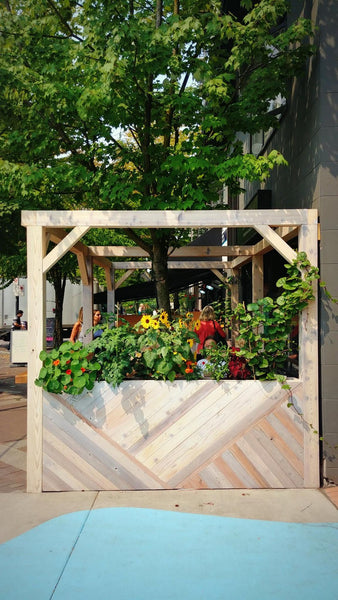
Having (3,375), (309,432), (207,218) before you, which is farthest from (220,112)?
(3,375)

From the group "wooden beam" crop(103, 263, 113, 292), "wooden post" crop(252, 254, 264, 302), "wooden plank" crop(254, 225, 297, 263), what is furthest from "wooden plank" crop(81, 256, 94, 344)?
"wooden plank" crop(254, 225, 297, 263)

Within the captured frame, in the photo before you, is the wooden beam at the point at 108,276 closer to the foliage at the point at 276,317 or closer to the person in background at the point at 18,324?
the foliage at the point at 276,317

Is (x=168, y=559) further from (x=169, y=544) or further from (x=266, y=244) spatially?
(x=266, y=244)

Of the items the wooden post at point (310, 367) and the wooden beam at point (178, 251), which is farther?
the wooden beam at point (178, 251)

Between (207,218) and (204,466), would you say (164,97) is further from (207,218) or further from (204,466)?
(204,466)

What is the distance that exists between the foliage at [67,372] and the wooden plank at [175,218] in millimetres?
1206

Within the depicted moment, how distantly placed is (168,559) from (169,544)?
237 mm

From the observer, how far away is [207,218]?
5.21m

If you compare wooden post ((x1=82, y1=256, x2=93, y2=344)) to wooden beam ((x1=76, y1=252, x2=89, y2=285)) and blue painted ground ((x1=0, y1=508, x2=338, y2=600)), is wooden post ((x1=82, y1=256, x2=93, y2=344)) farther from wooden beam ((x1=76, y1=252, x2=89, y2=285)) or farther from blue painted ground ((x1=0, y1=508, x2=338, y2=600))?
blue painted ground ((x1=0, y1=508, x2=338, y2=600))

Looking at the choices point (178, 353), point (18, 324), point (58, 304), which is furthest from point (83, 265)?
point (18, 324)

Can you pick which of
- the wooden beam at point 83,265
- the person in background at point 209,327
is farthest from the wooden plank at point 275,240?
the wooden beam at point 83,265

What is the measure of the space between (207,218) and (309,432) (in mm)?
2253

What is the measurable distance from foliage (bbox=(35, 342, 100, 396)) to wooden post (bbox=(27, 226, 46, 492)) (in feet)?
0.35

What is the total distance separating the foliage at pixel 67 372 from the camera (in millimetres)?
5066
